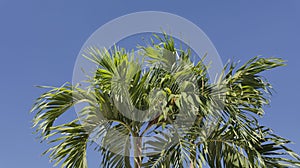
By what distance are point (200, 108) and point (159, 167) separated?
661 mm

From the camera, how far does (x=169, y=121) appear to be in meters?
4.30

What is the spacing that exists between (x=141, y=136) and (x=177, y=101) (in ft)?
1.81

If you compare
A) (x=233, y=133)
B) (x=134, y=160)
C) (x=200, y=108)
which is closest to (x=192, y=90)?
(x=200, y=108)

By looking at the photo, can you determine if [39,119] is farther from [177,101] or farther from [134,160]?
[177,101]

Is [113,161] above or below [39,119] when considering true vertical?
below

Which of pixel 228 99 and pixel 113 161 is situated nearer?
pixel 228 99

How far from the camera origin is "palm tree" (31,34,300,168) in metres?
4.20

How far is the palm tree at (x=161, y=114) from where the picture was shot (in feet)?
13.8

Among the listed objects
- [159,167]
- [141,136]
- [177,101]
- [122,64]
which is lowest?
[159,167]

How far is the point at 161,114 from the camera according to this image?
423cm

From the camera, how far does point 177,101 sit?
411cm

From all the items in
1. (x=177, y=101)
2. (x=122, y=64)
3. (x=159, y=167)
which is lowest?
(x=159, y=167)

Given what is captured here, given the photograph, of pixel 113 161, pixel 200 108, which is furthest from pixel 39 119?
pixel 200 108

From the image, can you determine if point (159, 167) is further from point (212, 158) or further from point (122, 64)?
point (122, 64)
